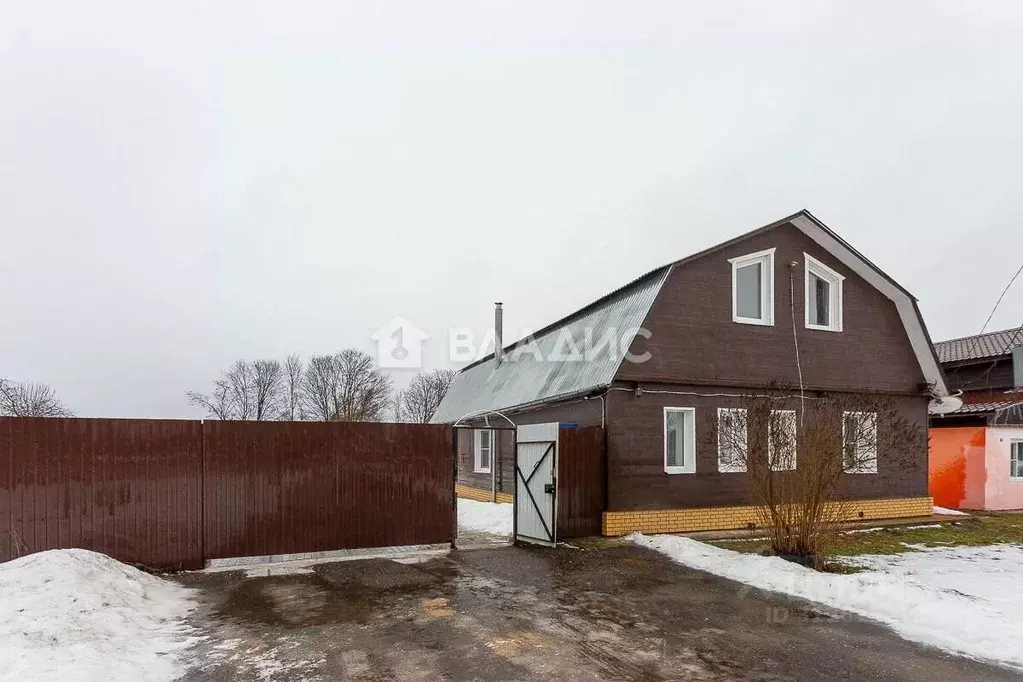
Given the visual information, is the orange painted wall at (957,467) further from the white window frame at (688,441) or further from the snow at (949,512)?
the white window frame at (688,441)

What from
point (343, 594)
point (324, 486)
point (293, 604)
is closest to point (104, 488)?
point (324, 486)

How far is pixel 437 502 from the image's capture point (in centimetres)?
1019

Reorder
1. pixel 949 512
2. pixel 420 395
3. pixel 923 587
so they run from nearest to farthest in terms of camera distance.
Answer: pixel 923 587 → pixel 949 512 → pixel 420 395

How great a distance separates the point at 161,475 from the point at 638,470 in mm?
7704

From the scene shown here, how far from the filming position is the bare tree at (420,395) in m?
65.4

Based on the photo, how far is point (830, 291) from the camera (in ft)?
46.0

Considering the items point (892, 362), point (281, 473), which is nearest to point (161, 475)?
point (281, 473)

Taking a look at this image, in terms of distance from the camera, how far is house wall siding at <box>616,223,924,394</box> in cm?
1216

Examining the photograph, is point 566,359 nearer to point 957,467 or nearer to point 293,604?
point 293,604

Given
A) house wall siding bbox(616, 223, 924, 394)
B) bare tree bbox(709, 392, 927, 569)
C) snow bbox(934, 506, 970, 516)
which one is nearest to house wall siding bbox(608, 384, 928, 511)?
house wall siding bbox(616, 223, 924, 394)

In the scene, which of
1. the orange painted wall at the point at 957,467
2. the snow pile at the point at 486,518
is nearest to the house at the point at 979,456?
the orange painted wall at the point at 957,467

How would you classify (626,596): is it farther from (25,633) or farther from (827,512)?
(25,633)

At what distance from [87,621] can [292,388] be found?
203 ft

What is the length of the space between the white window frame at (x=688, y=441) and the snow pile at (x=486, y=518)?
10.3ft
